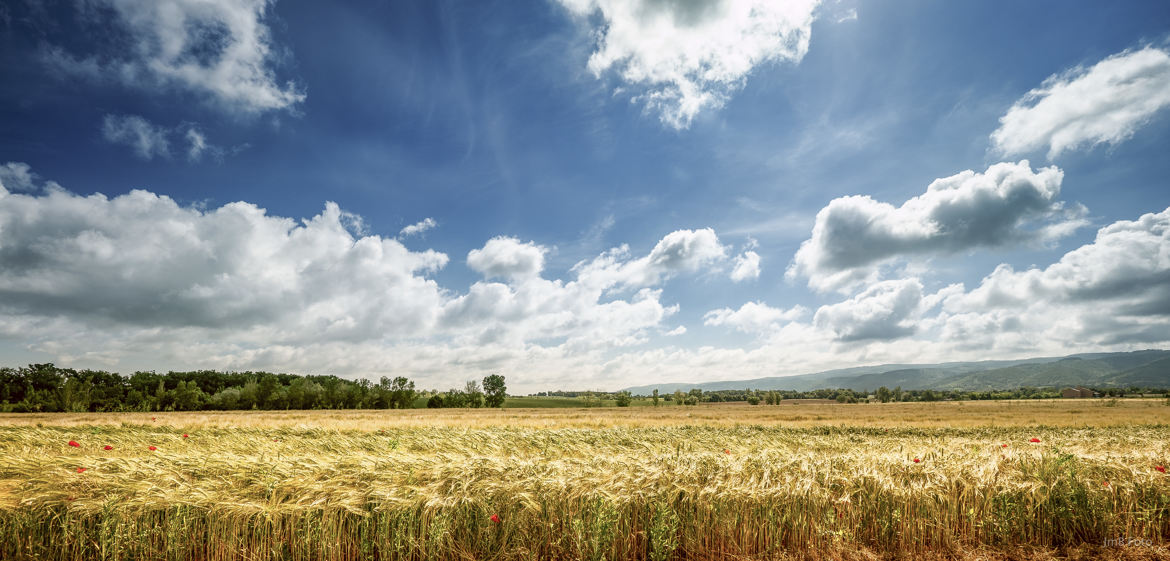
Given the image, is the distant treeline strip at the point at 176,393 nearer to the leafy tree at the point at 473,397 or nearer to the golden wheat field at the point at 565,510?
the leafy tree at the point at 473,397

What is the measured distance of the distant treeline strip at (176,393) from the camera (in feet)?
268

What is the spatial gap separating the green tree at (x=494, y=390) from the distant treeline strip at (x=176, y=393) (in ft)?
14.5

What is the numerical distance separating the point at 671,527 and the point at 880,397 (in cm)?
16800

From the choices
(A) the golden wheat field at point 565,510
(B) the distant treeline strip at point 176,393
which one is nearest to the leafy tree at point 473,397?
(B) the distant treeline strip at point 176,393

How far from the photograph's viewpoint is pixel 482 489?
5828 millimetres

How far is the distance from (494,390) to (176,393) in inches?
2730

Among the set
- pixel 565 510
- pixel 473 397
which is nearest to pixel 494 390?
pixel 473 397

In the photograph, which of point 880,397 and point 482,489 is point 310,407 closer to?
point 482,489

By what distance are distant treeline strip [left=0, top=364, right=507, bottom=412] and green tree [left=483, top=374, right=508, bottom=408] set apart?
4.41 meters

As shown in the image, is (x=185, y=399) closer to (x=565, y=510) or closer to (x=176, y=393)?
(x=176, y=393)

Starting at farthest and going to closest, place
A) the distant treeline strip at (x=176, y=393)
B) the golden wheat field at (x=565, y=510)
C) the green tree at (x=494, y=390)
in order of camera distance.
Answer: the green tree at (x=494, y=390) → the distant treeline strip at (x=176, y=393) → the golden wheat field at (x=565, y=510)

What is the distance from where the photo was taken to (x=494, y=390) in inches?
5458

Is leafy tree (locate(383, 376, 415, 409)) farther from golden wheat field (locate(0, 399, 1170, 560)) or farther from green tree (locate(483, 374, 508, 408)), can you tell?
golden wheat field (locate(0, 399, 1170, 560))

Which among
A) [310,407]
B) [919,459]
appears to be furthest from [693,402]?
[919,459]
